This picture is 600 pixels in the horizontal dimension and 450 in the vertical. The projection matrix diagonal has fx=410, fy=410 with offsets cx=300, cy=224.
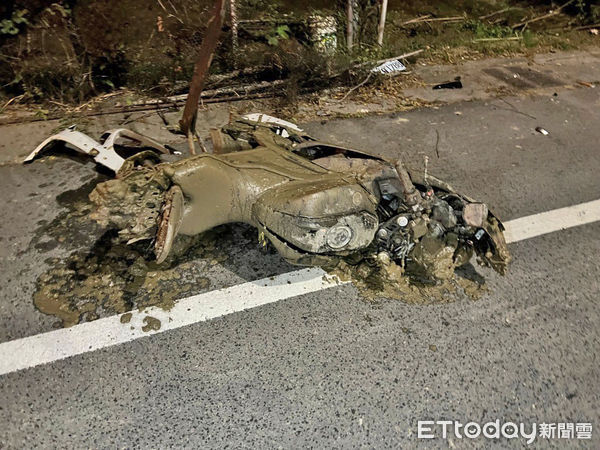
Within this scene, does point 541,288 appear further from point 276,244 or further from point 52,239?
point 52,239

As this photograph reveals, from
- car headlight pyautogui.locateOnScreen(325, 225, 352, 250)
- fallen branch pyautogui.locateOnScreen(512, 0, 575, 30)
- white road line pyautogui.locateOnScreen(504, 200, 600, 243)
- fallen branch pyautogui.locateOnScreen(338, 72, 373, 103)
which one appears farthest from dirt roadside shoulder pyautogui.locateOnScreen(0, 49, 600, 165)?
car headlight pyautogui.locateOnScreen(325, 225, 352, 250)

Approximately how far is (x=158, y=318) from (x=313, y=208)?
3.78 feet

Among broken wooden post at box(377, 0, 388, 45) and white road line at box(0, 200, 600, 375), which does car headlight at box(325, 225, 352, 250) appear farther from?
broken wooden post at box(377, 0, 388, 45)

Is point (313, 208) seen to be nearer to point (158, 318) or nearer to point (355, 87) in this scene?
point (158, 318)

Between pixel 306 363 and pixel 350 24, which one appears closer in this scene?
pixel 306 363

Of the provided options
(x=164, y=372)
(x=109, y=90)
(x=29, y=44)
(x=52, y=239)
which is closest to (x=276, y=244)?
(x=164, y=372)

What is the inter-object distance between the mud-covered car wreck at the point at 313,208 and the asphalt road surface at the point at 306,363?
0.36 metres

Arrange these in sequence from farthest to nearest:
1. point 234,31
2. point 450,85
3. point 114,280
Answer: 1. point 450,85
2. point 234,31
3. point 114,280

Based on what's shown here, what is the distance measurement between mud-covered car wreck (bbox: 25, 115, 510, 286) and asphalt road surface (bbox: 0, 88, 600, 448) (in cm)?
36

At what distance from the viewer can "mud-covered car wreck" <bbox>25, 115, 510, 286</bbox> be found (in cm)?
241

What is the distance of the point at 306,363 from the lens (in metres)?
2.38

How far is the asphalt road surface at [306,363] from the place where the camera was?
6.88 ft

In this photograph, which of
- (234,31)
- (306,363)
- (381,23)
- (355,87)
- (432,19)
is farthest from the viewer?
(432,19)

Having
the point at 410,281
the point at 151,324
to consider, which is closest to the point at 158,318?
the point at 151,324
